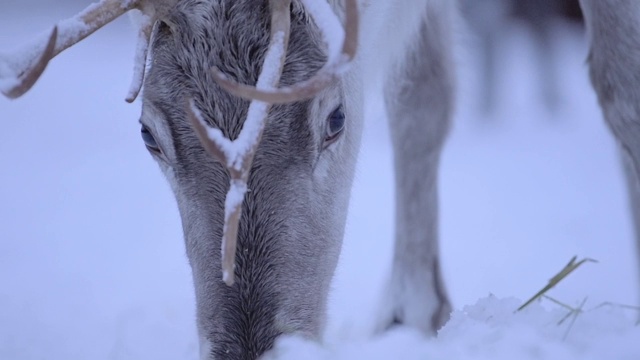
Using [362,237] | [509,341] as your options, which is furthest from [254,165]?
[362,237]

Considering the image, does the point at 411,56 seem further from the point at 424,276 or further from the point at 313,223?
the point at 313,223

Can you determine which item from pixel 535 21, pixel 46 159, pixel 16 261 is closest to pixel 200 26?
pixel 16 261

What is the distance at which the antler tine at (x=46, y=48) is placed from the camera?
79.3 inches

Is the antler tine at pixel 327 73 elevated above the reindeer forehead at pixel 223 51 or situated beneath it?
situated beneath

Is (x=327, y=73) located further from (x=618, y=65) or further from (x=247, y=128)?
(x=618, y=65)

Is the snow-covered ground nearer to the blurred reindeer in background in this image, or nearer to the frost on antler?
the blurred reindeer in background

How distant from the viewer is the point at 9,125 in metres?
6.55

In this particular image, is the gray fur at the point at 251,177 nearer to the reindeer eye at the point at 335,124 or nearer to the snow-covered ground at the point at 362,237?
the reindeer eye at the point at 335,124

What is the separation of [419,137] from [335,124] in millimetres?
1616

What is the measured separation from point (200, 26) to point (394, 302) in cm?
190

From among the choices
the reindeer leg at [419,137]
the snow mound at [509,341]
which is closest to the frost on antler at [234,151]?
the snow mound at [509,341]

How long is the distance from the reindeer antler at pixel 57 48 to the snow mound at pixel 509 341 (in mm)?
835

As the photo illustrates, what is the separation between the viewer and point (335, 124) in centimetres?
241

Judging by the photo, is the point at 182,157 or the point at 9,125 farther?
the point at 9,125
